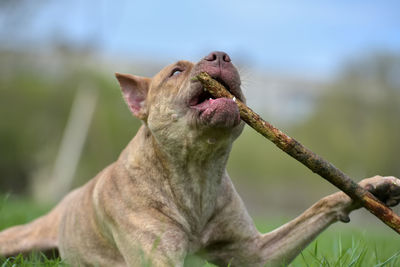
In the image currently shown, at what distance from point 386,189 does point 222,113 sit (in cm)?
120

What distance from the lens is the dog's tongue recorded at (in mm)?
3500

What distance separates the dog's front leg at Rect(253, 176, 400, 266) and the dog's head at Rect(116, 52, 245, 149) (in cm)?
85

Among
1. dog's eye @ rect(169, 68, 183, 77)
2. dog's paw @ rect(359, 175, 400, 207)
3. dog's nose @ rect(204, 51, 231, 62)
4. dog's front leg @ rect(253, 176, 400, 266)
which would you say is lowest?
dog's front leg @ rect(253, 176, 400, 266)

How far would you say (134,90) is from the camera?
4.36m

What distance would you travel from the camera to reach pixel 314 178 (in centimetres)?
2727

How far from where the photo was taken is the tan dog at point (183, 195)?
12.0ft

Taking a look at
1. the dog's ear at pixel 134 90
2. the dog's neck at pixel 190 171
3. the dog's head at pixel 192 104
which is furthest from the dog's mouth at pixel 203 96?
the dog's ear at pixel 134 90

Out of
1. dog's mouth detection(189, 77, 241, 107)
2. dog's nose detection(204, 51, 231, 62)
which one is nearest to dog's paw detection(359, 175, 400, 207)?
dog's mouth detection(189, 77, 241, 107)

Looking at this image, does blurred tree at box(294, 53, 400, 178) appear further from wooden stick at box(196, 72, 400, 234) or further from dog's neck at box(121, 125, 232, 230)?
wooden stick at box(196, 72, 400, 234)

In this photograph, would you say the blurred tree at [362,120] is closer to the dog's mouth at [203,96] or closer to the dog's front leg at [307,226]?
the dog's front leg at [307,226]

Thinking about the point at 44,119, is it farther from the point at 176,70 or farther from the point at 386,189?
the point at 386,189

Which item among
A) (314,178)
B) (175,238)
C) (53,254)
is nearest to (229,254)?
(175,238)

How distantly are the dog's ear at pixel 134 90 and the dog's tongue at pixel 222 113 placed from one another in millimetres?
882

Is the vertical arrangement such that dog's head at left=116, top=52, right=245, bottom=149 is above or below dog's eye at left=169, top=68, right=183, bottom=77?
below
